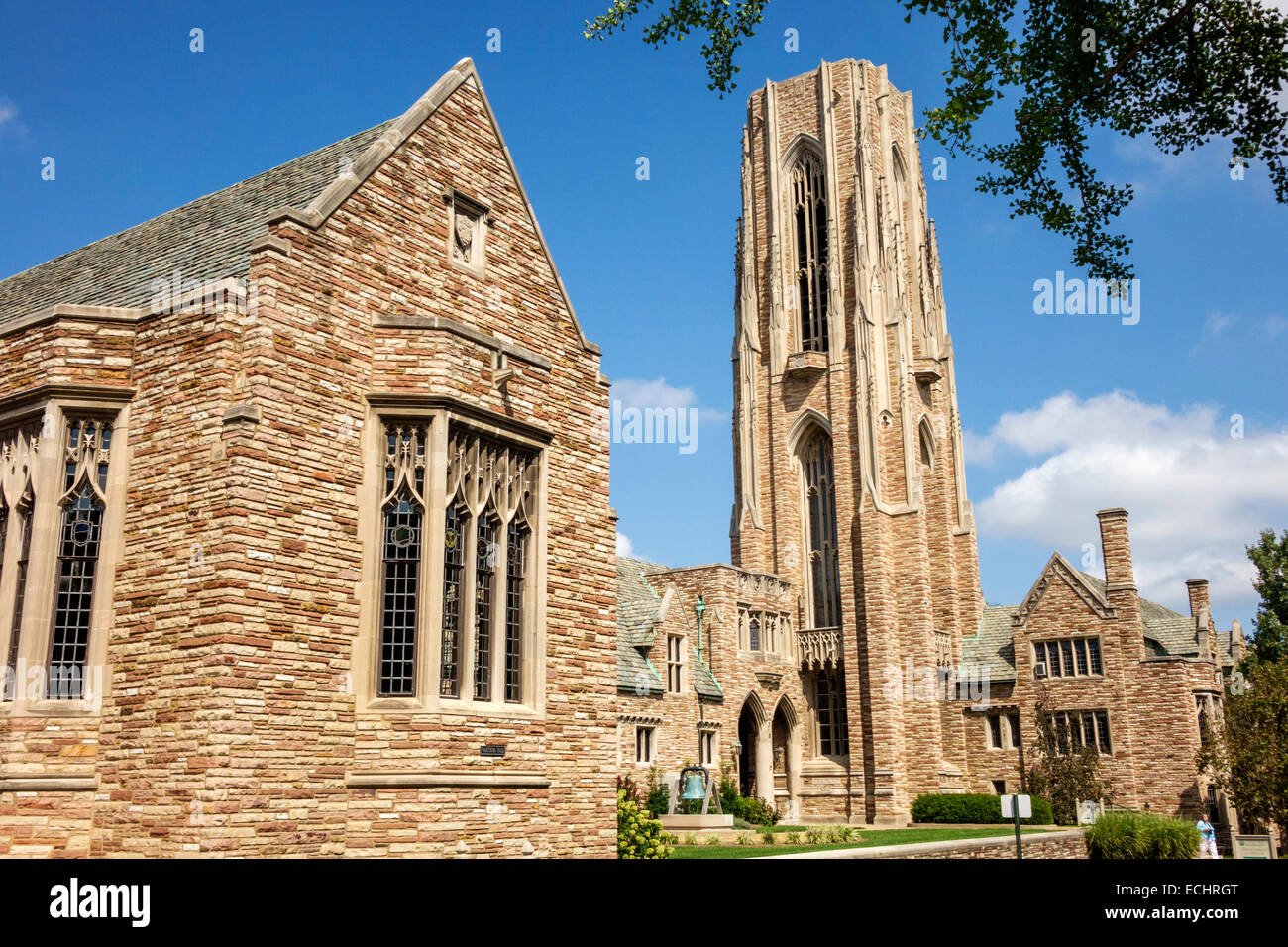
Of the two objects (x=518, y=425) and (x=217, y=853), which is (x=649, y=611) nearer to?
(x=518, y=425)

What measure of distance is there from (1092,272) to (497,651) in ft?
27.8

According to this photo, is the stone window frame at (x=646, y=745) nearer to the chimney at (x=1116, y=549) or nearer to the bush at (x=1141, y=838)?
the bush at (x=1141, y=838)

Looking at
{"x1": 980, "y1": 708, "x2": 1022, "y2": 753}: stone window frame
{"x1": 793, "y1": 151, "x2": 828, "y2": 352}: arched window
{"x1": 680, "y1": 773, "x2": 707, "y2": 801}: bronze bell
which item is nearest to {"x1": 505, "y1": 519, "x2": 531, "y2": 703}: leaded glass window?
{"x1": 680, "y1": 773, "x2": 707, "y2": 801}: bronze bell

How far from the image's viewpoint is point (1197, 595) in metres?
45.0

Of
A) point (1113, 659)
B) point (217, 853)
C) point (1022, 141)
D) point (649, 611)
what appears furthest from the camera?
point (1113, 659)

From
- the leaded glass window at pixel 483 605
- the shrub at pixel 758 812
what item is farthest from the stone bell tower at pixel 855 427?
the leaded glass window at pixel 483 605

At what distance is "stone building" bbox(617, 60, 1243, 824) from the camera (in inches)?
1556

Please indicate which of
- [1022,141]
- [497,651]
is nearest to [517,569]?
[497,651]

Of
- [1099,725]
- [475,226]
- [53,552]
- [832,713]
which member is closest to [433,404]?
[475,226]

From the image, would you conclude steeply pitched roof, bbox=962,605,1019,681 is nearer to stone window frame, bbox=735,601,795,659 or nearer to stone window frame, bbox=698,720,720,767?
stone window frame, bbox=735,601,795,659

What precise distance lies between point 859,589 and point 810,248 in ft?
59.0

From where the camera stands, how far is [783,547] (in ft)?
159

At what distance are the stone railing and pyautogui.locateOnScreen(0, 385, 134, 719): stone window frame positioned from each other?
122ft
